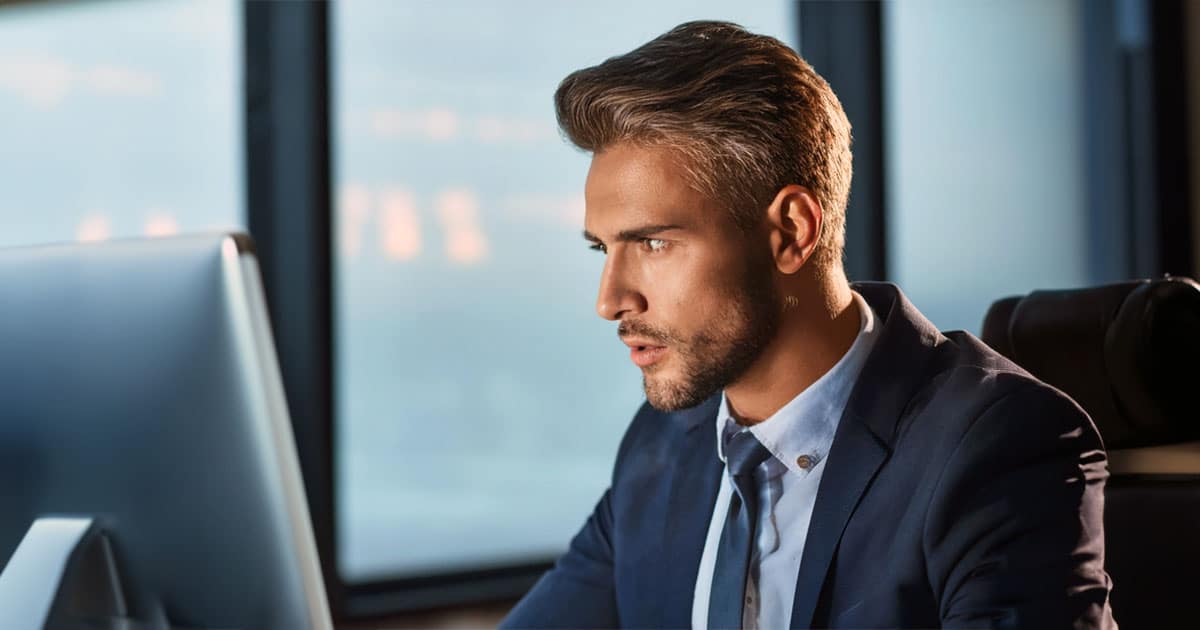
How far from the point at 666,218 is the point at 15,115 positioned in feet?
8.87

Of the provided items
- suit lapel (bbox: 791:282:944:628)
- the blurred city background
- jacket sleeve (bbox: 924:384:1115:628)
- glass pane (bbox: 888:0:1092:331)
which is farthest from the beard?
glass pane (bbox: 888:0:1092:331)

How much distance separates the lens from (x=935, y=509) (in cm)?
114

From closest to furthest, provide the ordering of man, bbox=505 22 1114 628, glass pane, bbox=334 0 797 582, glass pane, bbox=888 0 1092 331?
man, bbox=505 22 1114 628
glass pane, bbox=334 0 797 582
glass pane, bbox=888 0 1092 331

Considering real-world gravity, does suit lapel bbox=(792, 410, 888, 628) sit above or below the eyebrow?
below

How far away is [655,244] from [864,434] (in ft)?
1.02

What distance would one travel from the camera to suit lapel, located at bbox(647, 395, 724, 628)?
4.55 feet

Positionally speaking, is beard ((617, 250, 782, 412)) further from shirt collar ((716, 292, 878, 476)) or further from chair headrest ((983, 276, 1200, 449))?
chair headrest ((983, 276, 1200, 449))

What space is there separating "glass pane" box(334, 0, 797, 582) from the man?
2.23 m

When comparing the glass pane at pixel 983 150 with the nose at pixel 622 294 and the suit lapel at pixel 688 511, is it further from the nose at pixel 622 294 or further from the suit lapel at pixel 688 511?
the nose at pixel 622 294

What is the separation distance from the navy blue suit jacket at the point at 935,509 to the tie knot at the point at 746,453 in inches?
3.5

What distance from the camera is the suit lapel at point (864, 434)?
122 centimetres

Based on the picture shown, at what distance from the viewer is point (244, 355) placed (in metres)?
0.90

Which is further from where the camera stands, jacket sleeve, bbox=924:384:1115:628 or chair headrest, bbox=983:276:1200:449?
chair headrest, bbox=983:276:1200:449

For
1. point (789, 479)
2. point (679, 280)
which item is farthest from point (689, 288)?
point (789, 479)
